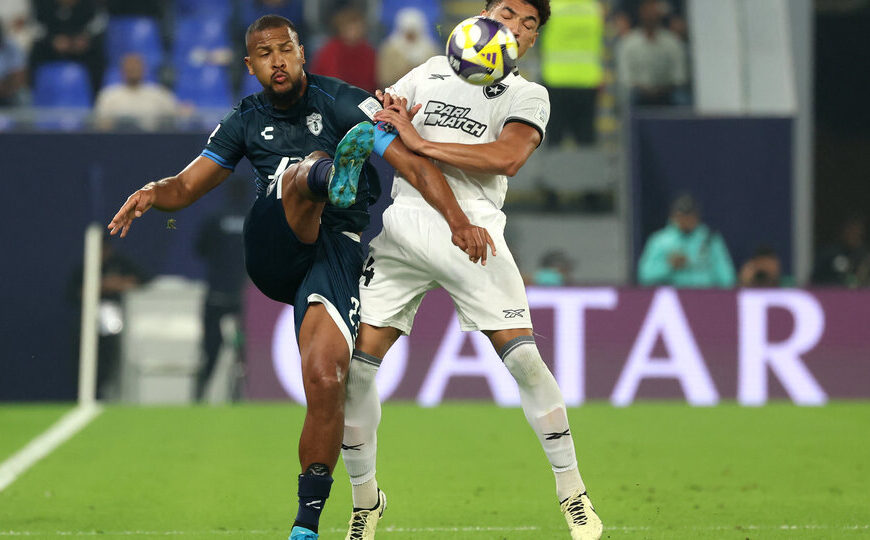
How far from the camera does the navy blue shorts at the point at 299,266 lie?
5.13 m

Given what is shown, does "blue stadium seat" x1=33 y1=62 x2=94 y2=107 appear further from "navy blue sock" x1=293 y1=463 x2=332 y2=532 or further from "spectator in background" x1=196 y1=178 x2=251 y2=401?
"navy blue sock" x1=293 y1=463 x2=332 y2=532

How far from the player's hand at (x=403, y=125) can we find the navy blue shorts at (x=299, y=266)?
0.51 m

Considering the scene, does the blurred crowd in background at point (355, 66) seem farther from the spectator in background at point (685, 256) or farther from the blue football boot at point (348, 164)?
the blue football boot at point (348, 164)

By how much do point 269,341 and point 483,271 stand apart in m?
5.91

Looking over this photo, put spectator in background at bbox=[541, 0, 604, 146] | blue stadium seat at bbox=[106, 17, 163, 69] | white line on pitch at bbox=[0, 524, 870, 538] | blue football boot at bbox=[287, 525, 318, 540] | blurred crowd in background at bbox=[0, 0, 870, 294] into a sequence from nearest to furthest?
blue football boot at bbox=[287, 525, 318, 540] < white line on pitch at bbox=[0, 524, 870, 538] < blurred crowd in background at bbox=[0, 0, 870, 294] < spectator in background at bbox=[541, 0, 604, 146] < blue stadium seat at bbox=[106, 17, 163, 69]

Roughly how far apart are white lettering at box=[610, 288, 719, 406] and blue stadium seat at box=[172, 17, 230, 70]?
640 centimetres

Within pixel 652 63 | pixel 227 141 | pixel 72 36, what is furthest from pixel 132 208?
pixel 652 63

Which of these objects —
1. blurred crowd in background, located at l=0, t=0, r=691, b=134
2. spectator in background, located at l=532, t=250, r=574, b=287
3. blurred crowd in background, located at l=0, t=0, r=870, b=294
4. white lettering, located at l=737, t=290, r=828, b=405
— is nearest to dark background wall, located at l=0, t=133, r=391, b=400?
blurred crowd in background, located at l=0, t=0, r=870, b=294

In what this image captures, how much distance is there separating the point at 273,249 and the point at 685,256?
24.3 ft

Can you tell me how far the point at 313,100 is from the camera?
532 cm

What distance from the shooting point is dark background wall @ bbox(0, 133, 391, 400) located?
11.5 meters

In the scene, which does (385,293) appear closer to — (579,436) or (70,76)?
(579,436)

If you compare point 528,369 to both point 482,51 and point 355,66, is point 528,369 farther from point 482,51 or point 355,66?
point 355,66

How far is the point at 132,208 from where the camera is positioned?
5168mm
